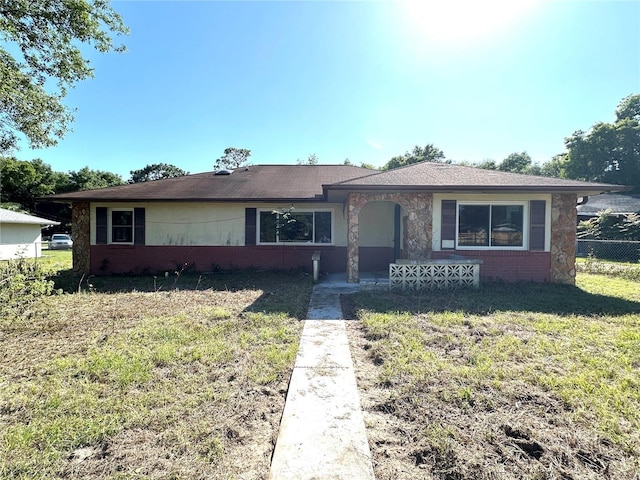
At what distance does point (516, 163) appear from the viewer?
1772 inches

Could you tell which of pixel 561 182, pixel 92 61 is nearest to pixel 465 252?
pixel 561 182

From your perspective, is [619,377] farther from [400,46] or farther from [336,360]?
[400,46]

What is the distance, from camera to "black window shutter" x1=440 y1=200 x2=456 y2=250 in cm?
943

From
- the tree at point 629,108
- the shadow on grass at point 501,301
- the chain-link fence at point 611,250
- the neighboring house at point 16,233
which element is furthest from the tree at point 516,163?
the neighboring house at point 16,233

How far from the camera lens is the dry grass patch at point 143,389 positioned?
2.35m

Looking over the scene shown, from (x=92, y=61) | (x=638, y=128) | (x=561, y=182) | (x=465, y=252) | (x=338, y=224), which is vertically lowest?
(x=465, y=252)

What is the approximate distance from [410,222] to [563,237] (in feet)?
14.8

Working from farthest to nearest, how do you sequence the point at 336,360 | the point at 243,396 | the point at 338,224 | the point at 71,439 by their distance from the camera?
the point at 338,224
the point at 336,360
the point at 243,396
the point at 71,439

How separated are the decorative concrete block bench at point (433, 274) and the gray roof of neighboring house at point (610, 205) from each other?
18.0 metres

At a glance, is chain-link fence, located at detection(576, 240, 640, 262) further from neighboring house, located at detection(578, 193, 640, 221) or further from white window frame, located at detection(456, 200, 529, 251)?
white window frame, located at detection(456, 200, 529, 251)

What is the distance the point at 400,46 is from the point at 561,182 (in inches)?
258

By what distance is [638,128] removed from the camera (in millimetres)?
30812

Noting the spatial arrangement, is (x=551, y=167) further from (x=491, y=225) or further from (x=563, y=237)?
(x=491, y=225)

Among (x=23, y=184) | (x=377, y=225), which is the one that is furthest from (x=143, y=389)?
(x=23, y=184)
